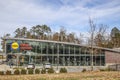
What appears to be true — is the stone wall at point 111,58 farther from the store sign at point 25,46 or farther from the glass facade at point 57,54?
the store sign at point 25,46

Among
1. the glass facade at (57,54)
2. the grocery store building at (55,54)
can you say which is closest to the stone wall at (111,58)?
the grocery store building at (55,54)

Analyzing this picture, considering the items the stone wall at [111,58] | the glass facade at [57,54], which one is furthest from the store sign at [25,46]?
the stone wall at [111,58]

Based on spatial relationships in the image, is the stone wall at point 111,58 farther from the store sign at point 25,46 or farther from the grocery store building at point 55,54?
the store sign at point 25,46

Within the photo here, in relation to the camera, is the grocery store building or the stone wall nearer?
the stone wall

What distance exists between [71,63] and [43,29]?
185 ft

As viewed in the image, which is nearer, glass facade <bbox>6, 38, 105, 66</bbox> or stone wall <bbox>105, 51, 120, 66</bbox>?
stone wall <bbox>105, 51, 120, 66</bbox>

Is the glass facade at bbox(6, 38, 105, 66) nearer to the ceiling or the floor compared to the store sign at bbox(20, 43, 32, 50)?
nearer to the floor

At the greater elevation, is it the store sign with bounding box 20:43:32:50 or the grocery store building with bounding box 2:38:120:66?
the store sign with bounding box 20:43:32:50

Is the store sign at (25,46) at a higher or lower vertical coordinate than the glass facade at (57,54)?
higher

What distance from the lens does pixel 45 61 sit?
202 feet

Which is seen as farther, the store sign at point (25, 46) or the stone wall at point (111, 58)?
the store sign at point (25, 46)

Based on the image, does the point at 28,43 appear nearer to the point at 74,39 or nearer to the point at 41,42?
the point at 41,42

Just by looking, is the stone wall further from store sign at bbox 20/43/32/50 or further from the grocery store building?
store sign at bbox 20/43/32/50

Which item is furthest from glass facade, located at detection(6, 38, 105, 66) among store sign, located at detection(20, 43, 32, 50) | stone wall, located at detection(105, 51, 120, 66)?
stone wall, located at detection(105, 51, 120, 66)
